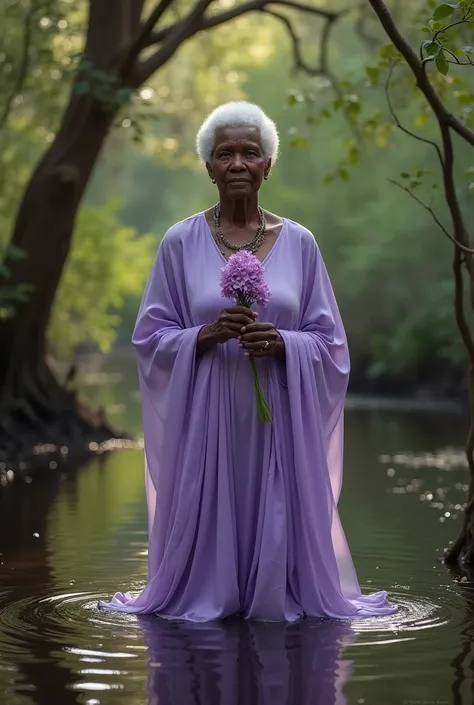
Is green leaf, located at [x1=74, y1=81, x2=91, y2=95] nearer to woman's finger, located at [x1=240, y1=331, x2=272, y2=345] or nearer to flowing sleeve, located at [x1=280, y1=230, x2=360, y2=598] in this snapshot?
flowing sleeve, located at [x1=280, y1=230, x2=360, y2=598]

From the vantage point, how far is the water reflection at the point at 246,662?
5652 millimetres

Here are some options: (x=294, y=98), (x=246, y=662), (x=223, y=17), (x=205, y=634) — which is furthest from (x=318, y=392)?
(x=223, y=17)

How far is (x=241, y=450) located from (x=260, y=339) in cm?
55

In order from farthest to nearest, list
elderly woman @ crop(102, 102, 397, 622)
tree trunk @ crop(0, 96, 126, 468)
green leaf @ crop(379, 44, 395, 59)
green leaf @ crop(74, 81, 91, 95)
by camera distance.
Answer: tree trunk @ crop(0, 96, 126, 468)
green leaf @ crop(74, 81, 91, 95)
green leaf @ crop(379, 44, 395, 59)
elderly woman @ crop(102, 102, 397, 622)

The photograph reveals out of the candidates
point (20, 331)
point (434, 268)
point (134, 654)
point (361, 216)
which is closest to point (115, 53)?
point (20, 331)

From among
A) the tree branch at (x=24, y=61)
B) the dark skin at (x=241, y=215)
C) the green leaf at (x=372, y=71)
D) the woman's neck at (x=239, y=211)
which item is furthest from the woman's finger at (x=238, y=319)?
the tree branch at (x=24, y=61)

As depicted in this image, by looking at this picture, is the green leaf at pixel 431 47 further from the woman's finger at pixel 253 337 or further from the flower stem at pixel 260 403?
the flower stem at pixel 260 403

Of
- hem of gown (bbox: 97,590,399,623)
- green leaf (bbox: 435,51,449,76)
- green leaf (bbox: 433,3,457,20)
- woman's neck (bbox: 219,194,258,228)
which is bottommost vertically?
hem of gown (bbox: 97,590,399,623)

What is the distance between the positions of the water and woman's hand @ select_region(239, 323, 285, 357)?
121 centimetres

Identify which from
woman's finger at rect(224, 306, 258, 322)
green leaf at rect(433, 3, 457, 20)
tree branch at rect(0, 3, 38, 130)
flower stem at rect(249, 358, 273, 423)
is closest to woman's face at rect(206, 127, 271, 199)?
woman's finger at rect(224, 306, 258, 322)

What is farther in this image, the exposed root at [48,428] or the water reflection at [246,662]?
the exposed root at [48,428]

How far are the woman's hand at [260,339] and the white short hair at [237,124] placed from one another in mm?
849

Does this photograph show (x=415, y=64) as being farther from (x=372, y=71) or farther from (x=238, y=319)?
(x=238, y=319)

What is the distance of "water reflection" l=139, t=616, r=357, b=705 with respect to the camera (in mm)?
5652
